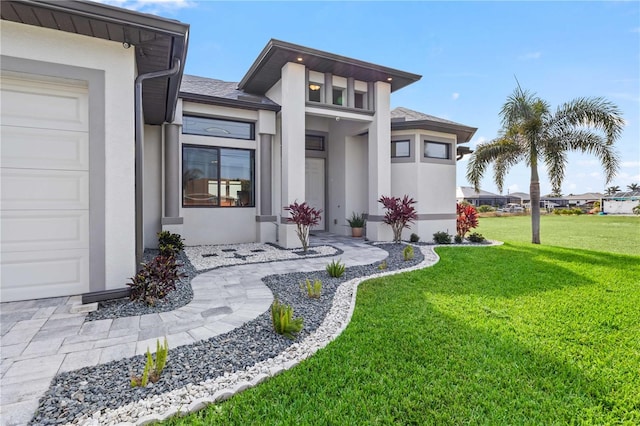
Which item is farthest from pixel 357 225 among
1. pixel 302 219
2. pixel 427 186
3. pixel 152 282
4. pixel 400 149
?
pixel 152 282

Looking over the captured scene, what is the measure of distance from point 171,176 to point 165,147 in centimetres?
89

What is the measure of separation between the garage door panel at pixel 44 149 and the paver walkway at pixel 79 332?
2.01m

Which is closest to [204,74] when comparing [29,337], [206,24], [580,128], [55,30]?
[206,24]

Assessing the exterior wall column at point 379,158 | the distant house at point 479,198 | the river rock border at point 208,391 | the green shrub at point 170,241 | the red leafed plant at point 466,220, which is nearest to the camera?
the river rock border at point 208,391

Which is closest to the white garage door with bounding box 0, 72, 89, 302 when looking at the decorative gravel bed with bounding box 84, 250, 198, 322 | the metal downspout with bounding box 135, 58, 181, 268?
the metal downspout with bounding box 135, 58, 181, 268

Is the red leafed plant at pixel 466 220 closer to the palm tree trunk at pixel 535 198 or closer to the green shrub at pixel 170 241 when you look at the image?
the palm tree trunk at pixel 535 198

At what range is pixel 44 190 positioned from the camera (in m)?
4.38

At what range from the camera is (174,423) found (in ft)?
6.89

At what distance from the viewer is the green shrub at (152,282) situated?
444cm

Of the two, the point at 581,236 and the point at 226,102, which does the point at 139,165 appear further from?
the point at 581,236

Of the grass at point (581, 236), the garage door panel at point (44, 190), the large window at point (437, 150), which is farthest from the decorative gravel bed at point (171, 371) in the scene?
the grass at point (581, 236)

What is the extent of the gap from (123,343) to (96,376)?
64cm

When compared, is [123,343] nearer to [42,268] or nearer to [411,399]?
[42,268]

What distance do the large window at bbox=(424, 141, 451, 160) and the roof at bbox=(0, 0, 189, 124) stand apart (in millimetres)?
9094
